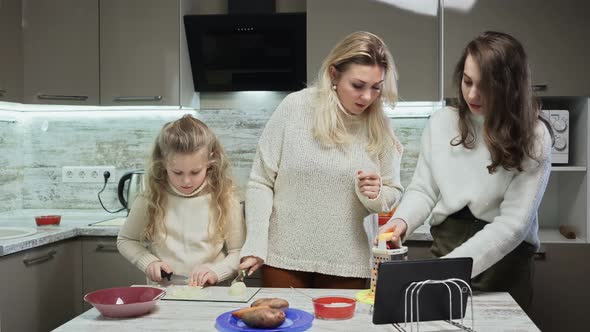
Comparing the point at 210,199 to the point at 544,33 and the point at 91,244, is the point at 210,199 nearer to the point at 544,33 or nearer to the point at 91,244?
the point at 91,244

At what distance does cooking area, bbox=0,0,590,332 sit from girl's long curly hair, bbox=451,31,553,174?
71 centimetres

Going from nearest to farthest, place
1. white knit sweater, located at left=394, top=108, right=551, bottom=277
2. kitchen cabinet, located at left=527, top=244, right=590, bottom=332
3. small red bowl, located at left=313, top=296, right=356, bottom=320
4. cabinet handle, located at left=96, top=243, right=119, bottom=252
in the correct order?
1. small red bowl, located at left=313, top=296, right=356, bottom=320
2. white knit sweater, located at left=394, top=108, right=551, bottom=277
3. kitchen cabinet, located at left=527, top=244, right=590, bottom=332
4. cabinet handle, located at left=96, top=243, right=119, bottom=252

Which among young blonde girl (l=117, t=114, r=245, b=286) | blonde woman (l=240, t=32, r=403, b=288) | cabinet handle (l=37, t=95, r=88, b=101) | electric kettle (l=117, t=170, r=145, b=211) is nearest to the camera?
blonde woman (l=240, t=32, r=403, b=288)

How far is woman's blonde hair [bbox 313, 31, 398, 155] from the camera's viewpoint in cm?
182

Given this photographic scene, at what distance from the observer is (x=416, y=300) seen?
1325mm

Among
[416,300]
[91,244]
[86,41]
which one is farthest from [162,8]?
[416,300]

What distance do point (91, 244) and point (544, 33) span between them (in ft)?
7.44

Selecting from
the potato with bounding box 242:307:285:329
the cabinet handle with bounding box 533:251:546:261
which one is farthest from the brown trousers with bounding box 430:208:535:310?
the cabinet handle with bounding box 533:251:546:261

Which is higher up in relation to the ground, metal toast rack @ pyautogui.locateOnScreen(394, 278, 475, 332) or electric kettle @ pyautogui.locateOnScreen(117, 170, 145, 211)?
electric kettle @ pyautogui.locateOnScreen(117, 170, 145, 211)

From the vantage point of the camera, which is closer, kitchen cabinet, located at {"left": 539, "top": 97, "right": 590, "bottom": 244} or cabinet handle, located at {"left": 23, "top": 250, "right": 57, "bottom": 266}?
cabinet handle, located at {"left": 23, "top": 250, "right": 57, "bottom": 266}

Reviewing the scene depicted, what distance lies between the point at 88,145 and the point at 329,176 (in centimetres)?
201

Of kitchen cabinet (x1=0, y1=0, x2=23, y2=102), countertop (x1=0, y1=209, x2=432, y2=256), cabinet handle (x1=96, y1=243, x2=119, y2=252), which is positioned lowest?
cabinet handle (x1=96, y1=243, x2=119, y2=252)

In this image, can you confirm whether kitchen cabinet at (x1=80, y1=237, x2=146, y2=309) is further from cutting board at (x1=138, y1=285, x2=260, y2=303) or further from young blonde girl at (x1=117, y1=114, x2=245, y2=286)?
cutting board at (x1=138, y1=285, x2=260, y2=303)

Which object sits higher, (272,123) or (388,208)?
(272,123)
